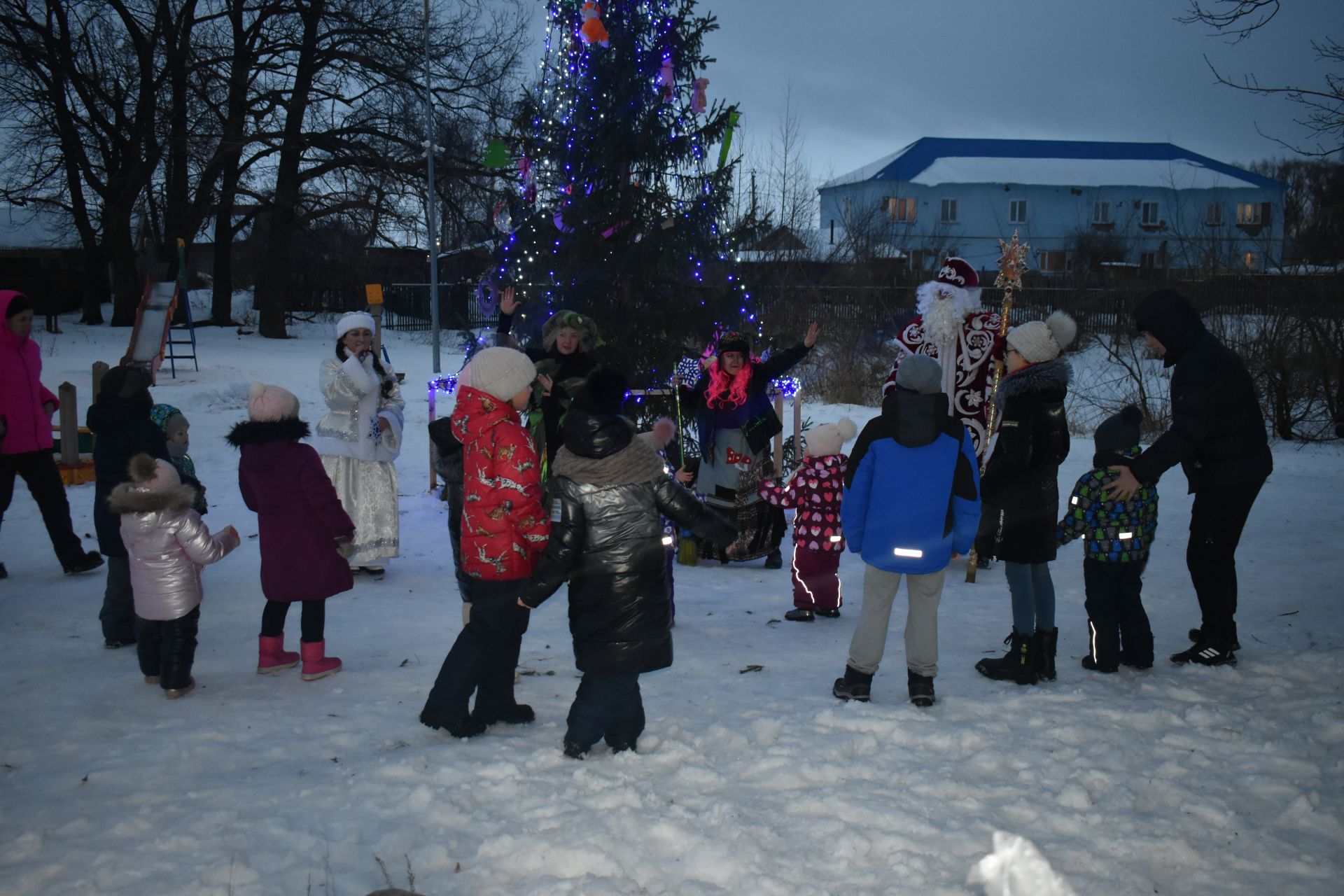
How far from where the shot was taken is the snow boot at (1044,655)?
16.4 feet

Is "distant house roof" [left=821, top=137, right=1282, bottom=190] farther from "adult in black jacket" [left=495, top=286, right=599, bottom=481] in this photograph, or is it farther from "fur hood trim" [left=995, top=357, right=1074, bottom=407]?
"fur hood trim" [left=995, top=357, right=1074, bottom=407]

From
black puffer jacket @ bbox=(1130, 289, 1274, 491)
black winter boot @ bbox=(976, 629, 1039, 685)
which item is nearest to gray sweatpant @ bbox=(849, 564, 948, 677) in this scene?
black winter boot @ bbox=(976, 629, 1039, 685)

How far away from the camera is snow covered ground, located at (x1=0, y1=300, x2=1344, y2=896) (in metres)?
3.19

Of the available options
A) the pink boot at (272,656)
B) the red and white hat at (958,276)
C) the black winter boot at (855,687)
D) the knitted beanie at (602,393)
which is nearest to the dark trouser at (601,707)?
the knitted beanie at (602,393)

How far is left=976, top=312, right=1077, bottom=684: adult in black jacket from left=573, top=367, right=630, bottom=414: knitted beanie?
85.0 inches

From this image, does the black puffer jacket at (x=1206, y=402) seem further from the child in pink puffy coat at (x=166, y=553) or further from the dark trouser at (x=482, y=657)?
the child in pink puffy coat at (x=166, y=553)

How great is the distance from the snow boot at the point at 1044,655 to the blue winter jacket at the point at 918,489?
2.75 feet

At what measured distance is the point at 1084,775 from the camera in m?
3.85

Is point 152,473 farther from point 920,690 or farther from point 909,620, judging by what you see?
point 920,690

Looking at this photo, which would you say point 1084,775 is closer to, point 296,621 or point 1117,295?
point 296,621

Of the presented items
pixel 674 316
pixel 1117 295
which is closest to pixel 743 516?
pixel 674 316

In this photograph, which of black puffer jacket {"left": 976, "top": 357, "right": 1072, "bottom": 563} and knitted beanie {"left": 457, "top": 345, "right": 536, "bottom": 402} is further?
black puffer jacket {"left": 976, "top": 357, "right": 1072, "bottom": 563}

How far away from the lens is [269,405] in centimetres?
487

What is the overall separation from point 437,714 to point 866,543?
81.3 inches
